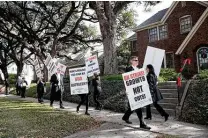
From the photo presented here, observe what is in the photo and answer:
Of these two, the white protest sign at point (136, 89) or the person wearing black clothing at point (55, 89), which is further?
the person wearing black clothing at point (55, 89)

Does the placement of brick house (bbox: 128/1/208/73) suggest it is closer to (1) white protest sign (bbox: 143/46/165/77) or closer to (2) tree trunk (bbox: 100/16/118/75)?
(2) tree trunk (bbox: 100/16/118/75)

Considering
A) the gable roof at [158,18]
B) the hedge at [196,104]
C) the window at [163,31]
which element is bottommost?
the hedge at [196,104]

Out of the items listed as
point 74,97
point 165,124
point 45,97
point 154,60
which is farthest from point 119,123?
point 45,97

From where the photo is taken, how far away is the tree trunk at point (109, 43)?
66.1ft

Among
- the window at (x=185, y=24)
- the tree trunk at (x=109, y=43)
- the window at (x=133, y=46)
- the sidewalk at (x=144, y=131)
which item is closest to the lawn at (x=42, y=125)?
the sidewalk at (x=144, y=131)

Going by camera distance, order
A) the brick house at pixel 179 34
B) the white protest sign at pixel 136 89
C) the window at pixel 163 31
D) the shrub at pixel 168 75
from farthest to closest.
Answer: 1. the window at pixel 163 31
2. the brick house at pixel 179 34
3. the shrub at pixel 168 75
4. the white protest sign at pixel 136 89

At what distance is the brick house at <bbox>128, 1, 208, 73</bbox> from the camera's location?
24066 millimetres

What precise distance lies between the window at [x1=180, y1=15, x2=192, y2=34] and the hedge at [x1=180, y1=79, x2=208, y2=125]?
15862 mm

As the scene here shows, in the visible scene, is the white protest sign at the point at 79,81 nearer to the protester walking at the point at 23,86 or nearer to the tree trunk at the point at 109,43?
the tree trunk at the point at 109,43

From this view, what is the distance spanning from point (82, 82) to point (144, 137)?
5.46 m

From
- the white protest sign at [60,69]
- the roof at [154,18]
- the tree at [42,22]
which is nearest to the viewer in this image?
the white protest sign at [60,69]

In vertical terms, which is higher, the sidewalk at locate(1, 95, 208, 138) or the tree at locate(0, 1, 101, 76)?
the tree at locate(0, 1, 101, 76)

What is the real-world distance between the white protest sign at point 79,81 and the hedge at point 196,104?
396 centimetres

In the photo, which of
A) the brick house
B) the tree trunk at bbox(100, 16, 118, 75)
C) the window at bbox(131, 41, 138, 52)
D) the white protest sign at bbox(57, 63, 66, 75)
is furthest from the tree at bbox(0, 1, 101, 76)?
the white protest sign at bbox(57, 63, 66, 75)
